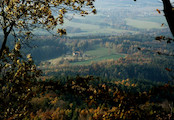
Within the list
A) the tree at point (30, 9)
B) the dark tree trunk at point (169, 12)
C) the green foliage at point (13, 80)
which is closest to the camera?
the dark tree trunk at point (169, 12)

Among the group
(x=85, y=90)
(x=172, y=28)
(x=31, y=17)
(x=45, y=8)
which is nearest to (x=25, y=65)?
(x=31, y=17)

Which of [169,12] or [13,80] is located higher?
[169,12]

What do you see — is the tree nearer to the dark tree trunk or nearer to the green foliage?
the green foliage

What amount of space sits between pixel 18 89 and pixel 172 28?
7596mm

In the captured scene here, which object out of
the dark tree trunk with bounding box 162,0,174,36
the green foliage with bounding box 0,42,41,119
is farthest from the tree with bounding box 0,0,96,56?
the dark tree trunk with bounding box 162,0,174,36

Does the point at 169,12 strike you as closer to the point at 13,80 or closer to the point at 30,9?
the point at 30,9

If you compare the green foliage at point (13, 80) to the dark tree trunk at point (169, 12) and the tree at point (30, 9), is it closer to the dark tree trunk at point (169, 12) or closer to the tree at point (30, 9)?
the tree at point (30, 9)

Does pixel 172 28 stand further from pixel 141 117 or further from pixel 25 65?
pixel 25 65

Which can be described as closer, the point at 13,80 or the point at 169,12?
the point at 169,12

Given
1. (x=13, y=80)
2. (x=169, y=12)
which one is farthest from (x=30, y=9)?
(x=169, y=12)

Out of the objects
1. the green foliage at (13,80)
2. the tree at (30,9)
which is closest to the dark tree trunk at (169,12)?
the tree at (30,9)

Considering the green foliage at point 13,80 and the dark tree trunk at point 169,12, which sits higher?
the dark tree trunk at point 169,12

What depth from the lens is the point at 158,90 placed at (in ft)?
18.5

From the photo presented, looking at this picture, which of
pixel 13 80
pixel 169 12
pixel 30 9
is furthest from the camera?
pixel 13 80
